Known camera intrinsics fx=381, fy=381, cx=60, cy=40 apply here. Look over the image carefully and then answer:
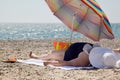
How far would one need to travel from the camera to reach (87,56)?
842 cm

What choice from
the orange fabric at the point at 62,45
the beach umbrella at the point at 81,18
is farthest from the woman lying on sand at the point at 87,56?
the beach umbrella at the point at 81,18

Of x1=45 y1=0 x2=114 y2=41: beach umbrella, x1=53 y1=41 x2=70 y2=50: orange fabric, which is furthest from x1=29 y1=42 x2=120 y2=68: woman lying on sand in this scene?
x1=45 y1=0 x2=114 y2=41: beach umbrella

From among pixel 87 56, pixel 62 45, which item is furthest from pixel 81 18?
pixel 87 56

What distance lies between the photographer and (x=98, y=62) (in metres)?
8.27

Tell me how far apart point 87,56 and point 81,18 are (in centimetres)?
143

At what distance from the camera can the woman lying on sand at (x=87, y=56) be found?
26.7ft

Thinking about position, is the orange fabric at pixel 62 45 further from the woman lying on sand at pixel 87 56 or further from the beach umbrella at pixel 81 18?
the beach umbrella at pixel 81 18

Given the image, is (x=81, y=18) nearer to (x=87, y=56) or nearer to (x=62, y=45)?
(x=62, y=45)

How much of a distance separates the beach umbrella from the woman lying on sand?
1.96 feet

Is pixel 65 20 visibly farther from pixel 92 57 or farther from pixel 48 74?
pixel 48 74

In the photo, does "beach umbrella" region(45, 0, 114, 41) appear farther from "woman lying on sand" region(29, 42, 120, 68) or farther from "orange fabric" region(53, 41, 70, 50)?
"woman lying on sand" region(29, 42, 120, 68)

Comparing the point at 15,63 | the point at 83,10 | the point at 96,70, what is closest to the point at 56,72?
the point at 96,70

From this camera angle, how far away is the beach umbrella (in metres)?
9.03

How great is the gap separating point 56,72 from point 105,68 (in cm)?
110
